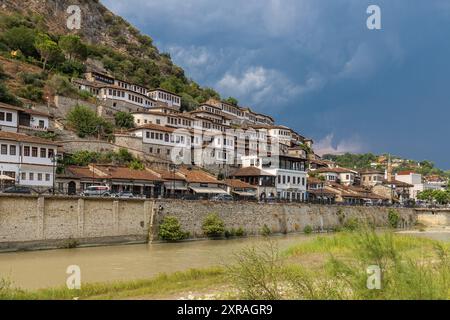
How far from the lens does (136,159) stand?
62.9 meters

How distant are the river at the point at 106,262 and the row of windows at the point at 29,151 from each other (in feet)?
41.2

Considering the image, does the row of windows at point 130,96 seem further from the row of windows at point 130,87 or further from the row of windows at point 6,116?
the row of windows at point 6,116

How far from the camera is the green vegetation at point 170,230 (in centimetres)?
4238

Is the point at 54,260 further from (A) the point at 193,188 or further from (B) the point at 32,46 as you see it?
(B) the point at 32,46

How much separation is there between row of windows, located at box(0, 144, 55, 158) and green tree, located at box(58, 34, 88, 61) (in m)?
65.0

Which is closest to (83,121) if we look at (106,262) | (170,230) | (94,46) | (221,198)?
(221,198)

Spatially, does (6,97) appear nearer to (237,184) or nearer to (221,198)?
(237,184)

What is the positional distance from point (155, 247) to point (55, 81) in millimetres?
50416

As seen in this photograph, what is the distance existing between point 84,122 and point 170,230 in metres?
32.8

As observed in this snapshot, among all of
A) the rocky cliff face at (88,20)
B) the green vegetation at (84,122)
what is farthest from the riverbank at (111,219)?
the rocky cliff face at (88,20)

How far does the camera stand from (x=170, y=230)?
42.5 metres

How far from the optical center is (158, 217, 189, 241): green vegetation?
42375mm

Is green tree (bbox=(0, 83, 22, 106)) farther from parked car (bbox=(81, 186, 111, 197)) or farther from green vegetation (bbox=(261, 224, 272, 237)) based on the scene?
green vegetation (bbox=(261, 224, 272, 237))
